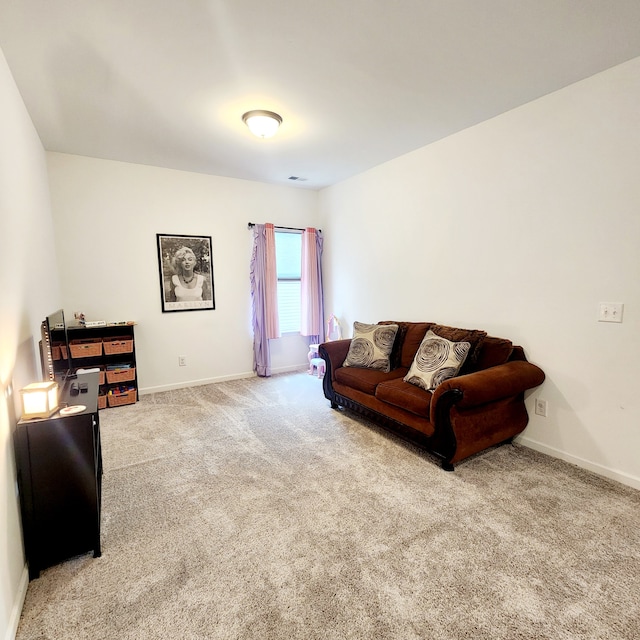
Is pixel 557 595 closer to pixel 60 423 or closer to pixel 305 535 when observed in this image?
pixel 305 535

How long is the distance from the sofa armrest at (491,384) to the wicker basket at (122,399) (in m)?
3.20

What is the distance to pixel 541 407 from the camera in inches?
108

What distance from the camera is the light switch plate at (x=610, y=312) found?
2.27 meters

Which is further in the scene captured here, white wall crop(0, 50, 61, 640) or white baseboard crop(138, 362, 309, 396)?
white baseboard crop(138, 362, 309, 396)

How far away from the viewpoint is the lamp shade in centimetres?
165

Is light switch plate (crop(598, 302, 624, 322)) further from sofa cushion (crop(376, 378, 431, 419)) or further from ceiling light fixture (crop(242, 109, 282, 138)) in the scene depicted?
ceiling light fixture (crop(242, 109, 282, 138))

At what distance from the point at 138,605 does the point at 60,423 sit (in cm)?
87

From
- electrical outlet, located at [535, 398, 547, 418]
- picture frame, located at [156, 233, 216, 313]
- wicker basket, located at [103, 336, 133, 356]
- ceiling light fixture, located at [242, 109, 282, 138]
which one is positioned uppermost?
ceiling light fixture, located at [242, 109, 282, 138]

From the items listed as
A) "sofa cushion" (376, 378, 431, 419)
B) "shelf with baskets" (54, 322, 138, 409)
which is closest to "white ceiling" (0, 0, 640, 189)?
"shelf with baskets" (54, 322, 138, 409)

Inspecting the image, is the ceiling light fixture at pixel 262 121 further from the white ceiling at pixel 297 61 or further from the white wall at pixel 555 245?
the white wall at pixel 555 245

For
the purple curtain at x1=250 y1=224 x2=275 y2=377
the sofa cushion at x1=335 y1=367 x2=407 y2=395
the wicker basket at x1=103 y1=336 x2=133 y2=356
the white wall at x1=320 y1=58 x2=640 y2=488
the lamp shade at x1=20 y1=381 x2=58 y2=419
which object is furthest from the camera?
the purple curtain at x1=250 y1=224 x2=275 y2=377

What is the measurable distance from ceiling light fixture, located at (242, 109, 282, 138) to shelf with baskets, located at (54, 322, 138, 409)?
2411 mm

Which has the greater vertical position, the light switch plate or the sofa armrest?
the light switch plate

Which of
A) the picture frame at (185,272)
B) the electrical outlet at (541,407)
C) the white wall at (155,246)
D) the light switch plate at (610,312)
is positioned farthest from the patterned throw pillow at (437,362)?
the picture frame at (185,272)
